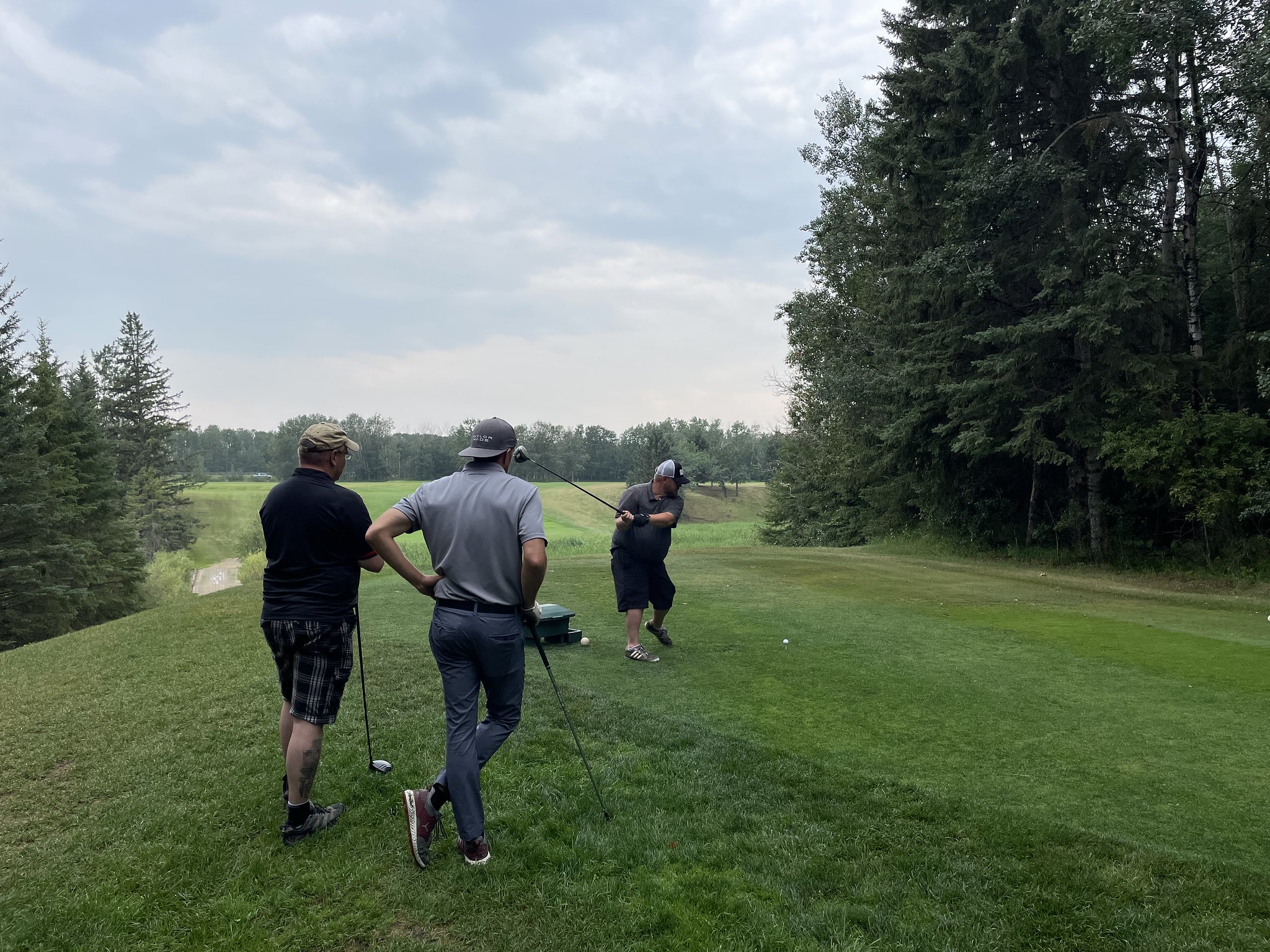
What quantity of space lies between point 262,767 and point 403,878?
2.08 m

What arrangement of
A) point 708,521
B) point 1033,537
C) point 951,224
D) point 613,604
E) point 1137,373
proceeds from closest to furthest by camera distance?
point 613,604, point 1137,373, point 951,224, point 1033,537, point 708,521

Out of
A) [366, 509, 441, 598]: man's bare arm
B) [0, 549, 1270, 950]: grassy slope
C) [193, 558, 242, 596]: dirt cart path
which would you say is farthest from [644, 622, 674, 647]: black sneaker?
[193, 558, 242, 596]: dirt cart path

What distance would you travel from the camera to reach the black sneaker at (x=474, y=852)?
3.75 m

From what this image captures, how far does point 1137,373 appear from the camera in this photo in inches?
651

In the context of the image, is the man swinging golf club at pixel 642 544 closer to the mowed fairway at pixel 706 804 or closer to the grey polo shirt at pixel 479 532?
the mowed fairway at pixel 706 804

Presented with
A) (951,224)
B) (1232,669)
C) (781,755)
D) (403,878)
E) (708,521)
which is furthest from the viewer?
(708,521)

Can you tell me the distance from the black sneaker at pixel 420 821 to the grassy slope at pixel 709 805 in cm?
13

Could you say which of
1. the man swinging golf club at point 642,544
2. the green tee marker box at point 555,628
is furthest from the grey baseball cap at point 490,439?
the green tee marker box at point 555,628

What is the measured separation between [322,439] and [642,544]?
4106 mm

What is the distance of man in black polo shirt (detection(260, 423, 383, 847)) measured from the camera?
3.98 meters

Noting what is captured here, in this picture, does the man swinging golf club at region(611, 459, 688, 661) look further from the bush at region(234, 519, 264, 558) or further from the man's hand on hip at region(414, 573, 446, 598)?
the bush at region(234, 519, 264, 558)

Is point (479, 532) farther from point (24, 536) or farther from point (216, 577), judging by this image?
point (216, 577)

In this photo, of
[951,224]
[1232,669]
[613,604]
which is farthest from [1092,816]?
[951,224]

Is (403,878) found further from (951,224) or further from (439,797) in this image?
(951,224)
